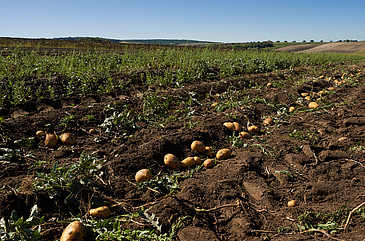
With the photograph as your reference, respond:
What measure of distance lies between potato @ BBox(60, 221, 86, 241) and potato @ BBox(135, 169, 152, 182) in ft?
2.50

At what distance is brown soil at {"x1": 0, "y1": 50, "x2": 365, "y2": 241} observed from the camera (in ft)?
6.33

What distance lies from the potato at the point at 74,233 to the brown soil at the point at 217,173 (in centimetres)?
22

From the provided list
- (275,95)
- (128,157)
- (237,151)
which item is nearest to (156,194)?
(128,157)

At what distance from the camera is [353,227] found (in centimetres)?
176

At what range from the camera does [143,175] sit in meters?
2.43

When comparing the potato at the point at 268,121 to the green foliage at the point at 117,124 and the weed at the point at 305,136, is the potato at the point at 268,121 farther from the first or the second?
the green foliage at the point at 117,124

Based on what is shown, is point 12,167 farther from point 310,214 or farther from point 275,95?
point 275,95

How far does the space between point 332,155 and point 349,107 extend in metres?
2.49

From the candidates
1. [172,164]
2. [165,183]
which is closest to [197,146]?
[172,164]

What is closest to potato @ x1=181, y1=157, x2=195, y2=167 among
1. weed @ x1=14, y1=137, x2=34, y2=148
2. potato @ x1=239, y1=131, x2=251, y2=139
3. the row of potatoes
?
the row of potatoes

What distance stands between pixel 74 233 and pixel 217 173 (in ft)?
4.64

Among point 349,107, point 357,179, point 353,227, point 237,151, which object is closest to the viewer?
point 353,227

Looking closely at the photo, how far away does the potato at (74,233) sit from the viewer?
1.66 meters

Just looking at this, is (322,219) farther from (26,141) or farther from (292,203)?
(26,141)
